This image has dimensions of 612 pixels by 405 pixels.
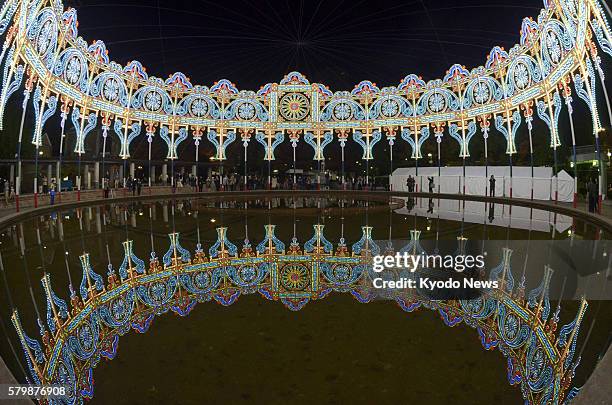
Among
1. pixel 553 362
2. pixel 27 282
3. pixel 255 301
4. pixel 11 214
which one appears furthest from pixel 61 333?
pixel 11 214

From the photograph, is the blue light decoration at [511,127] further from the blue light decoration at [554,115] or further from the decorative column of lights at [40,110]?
the decorative column of lights at [40,110]

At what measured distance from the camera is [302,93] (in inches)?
1718

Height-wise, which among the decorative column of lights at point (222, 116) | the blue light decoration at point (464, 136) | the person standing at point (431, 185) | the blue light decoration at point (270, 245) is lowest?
the blue light decoration at point (270, 245)

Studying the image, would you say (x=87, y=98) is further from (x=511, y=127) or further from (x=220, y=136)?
(x=511, y=127)

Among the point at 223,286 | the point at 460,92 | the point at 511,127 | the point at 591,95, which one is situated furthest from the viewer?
the point at 460,92

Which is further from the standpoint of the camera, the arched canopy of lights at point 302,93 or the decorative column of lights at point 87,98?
the decorative column of lights at point 87,98

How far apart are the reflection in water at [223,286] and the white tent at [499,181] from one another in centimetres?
1530

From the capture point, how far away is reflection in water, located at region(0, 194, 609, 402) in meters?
4.91

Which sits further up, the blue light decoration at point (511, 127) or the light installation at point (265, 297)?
the blue light decoration at point (511, 127)

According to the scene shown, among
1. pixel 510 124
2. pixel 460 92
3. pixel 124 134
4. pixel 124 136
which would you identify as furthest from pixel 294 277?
pixel 460 92

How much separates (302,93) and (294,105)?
1.43m

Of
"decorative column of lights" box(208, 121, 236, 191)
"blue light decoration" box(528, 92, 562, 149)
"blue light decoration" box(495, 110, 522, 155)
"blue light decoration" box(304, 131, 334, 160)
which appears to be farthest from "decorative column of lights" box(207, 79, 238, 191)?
"blue light decoration" box(528, 92, 562, 149)

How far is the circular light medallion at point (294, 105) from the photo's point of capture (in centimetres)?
4362

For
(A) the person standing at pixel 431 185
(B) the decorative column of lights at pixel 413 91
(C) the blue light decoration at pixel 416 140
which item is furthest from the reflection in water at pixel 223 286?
(B) the decorative column of lights at pixel 413 91
